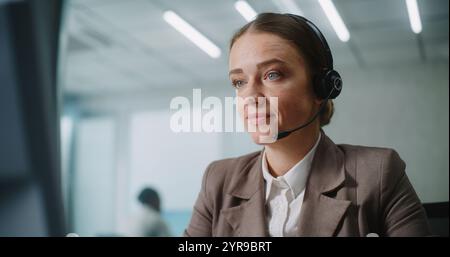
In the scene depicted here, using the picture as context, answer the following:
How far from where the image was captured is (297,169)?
2.44 ft

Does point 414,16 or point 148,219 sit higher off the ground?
point 414,16

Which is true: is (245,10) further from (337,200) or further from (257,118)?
(337,200)

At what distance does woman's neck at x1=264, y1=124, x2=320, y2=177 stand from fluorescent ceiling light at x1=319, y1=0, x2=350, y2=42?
0.79ft

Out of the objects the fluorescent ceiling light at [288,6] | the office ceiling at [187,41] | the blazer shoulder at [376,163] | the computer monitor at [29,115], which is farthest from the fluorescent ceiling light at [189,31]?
the blazer shoulder at [376,163]

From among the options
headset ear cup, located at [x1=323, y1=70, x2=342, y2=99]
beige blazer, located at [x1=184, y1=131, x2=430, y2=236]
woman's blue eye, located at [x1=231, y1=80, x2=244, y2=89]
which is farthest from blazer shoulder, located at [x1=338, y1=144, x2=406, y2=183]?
woman's blue eye, located at [x1=231, y1=80, x2=244, y2=89]

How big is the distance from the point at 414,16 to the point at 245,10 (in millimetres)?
345

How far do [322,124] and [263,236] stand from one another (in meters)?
0.22

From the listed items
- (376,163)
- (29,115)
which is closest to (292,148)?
(376,163)

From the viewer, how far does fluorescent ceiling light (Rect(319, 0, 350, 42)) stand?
Answer: 887mm

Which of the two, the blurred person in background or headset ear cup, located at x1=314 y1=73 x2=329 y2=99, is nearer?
headset ear cup, located at x1=314 y1=73 x2=329 y2=99

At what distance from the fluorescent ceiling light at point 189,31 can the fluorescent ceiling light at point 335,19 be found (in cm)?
25

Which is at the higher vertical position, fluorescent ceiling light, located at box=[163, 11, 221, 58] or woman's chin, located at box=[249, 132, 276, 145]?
fluorescent ceiling light, located at box=[163, 11, 221, 58]

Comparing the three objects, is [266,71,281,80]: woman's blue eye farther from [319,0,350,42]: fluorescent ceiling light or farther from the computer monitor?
the computer monitor
